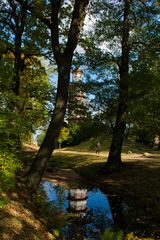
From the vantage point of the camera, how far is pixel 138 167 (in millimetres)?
28797

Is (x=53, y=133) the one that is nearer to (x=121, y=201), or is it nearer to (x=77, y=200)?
(x=77, y=200)

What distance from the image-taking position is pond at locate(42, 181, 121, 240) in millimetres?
14305

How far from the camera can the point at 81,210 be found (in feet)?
60.8

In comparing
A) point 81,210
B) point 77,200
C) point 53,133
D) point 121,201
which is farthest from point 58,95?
point 121,201

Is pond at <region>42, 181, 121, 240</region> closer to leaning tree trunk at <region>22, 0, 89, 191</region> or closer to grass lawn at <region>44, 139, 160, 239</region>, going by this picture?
grass lawn at <region>44, 139, 160, 239</region>

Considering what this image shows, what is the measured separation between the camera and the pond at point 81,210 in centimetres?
1430

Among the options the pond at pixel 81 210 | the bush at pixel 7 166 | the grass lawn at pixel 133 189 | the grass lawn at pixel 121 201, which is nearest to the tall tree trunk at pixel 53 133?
the pond at pixel 81 210

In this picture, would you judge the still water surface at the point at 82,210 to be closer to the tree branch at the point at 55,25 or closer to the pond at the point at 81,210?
the pond at the point at 81,210

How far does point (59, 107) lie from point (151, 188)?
9.67 metres

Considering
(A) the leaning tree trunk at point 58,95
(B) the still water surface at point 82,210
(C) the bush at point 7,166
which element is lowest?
(B) the still water surface at point 82,210

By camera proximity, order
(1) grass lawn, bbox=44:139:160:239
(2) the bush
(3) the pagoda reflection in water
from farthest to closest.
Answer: (3) the pagoda reflection in water
(1) grass lawn, bbox=44:139:160:239
(2) the bush

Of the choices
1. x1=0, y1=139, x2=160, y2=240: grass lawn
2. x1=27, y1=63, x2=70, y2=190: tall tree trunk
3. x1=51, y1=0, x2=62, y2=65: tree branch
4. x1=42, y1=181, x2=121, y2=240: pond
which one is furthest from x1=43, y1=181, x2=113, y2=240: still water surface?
x1=51, y1=0, x2=62, y2=65: tree branch

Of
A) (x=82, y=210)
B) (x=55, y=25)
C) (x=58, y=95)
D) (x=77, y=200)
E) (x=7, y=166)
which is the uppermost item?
(x=55, y=25)

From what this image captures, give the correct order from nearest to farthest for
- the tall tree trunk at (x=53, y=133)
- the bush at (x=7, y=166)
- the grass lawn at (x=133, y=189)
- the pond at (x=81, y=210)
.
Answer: the bush at (x=7, y=166) → the pond at (x=81, y=210) → the tall tree trunk at (x=53, y=133) → the grass lawn at (x=133, y=189)
